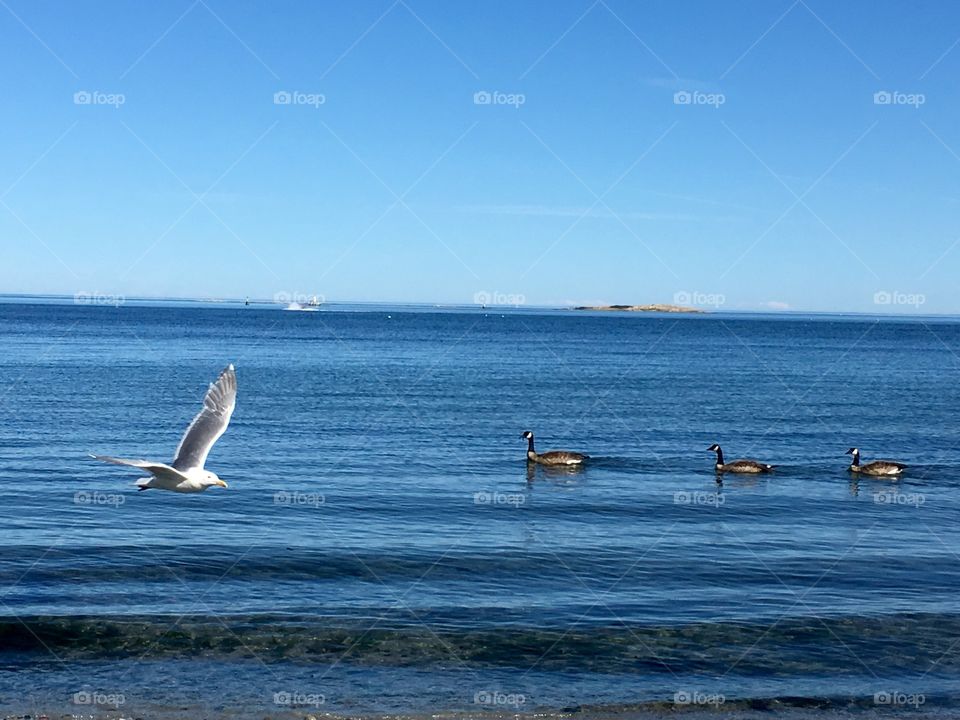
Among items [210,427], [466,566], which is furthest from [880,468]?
[210,427]

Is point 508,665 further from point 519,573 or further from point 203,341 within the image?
point 203,341

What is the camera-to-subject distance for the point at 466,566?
21.8m

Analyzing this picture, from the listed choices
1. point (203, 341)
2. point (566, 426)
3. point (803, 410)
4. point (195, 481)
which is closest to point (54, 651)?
point (195, 481)

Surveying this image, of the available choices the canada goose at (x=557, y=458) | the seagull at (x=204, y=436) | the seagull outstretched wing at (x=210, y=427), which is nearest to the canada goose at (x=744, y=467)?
the canada goose at (x=557, y=458)

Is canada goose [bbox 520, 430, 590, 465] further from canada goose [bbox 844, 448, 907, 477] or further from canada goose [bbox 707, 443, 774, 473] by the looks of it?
canada goose [bbox 844, 448, 907, 477]

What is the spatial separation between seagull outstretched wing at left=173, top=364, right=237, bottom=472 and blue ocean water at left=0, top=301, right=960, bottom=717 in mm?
3219

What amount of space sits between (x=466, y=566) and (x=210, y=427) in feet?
25.1

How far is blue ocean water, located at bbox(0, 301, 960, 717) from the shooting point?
51.2 ft

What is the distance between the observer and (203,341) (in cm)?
13262

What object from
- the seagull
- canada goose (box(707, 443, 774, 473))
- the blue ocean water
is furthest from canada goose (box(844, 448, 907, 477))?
the seagull

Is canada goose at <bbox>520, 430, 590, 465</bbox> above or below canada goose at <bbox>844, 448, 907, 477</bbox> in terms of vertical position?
above

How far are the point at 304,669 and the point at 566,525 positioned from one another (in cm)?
1169

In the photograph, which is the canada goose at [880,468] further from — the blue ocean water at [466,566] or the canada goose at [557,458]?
the canada goose at [557,458]

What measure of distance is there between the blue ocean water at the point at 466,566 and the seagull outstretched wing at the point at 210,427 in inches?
127
